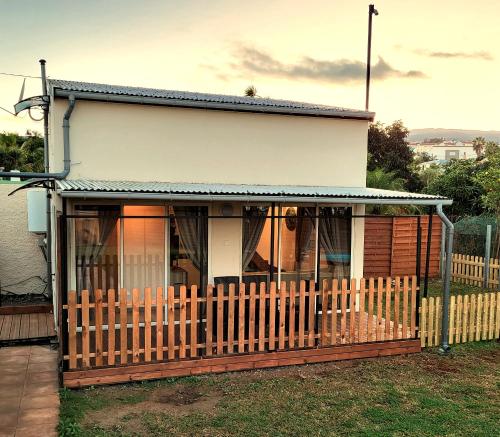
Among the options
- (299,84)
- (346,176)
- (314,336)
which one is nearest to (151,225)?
(314,336)

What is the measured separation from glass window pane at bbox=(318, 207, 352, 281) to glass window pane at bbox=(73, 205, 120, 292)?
14.2 feet

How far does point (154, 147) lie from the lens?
895 centimetres

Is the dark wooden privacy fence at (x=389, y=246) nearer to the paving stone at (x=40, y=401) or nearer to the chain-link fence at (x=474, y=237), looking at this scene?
the chain-link fence at (x=474, y=237)

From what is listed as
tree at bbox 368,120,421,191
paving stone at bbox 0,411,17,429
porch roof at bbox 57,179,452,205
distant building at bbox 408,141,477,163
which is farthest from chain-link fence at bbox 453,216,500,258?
distant building at bbox 408,141,477,163

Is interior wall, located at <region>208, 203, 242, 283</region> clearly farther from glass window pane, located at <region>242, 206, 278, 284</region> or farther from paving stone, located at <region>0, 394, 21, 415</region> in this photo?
paving stone, located at <region>0, 394, 21, 415</region>

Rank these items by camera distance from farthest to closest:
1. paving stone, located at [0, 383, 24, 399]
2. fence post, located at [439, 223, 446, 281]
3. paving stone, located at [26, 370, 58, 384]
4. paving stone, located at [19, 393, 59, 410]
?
fence post, located at [439, 223, 446, 281] < paving stone, located at [26, 370, 58, 384] < paving stone, located at [0, 383, 24, 399] < paving stone, located at [19, 393, 59, 410]

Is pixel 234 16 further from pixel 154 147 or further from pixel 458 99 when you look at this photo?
pixel 458 99

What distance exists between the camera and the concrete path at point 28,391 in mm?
5168

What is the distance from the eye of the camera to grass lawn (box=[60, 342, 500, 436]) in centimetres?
533

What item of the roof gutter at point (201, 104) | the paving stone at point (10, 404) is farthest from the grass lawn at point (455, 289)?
the paving stone at point (10, 404)

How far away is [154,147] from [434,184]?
20497mm

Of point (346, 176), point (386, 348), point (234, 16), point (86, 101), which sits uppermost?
point (234, 16)

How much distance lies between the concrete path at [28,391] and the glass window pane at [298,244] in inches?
189

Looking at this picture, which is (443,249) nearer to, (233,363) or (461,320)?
(461,320)
